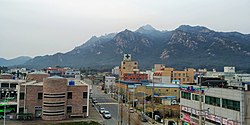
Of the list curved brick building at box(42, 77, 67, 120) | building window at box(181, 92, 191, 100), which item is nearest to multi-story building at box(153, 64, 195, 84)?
building window at box(181, 92, 191, 100)

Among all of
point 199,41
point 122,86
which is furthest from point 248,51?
point 122,86

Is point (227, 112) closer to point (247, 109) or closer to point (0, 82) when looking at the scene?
point (247, 109)

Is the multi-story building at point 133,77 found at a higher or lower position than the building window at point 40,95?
higher

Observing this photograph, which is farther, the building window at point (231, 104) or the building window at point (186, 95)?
the building window at point (186, 95)

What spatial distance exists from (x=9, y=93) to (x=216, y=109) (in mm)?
35002

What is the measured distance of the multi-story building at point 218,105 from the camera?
18.1m

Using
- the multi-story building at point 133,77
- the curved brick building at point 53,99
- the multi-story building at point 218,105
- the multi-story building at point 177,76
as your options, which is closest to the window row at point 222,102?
the multi-story building at point 218,105

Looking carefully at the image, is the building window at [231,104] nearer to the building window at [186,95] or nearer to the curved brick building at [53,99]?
the building window at [186,95]

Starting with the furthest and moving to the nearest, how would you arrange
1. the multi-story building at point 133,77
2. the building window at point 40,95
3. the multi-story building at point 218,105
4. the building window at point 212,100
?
1. the multi-story building at point 133,77
2. the building window at point 40,95
3. the building window at point 212,100
4. the multi-story building at point 218,105

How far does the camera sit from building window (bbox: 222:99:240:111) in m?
18.5

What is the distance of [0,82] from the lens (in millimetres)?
44219

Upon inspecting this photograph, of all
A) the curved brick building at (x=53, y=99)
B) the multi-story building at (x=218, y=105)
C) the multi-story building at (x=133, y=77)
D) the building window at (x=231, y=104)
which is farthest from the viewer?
the multi-story building at (x=133, y=77)

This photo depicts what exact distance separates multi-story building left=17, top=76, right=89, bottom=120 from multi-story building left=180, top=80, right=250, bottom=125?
14117mm

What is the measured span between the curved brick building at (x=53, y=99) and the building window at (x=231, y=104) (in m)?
19.7
